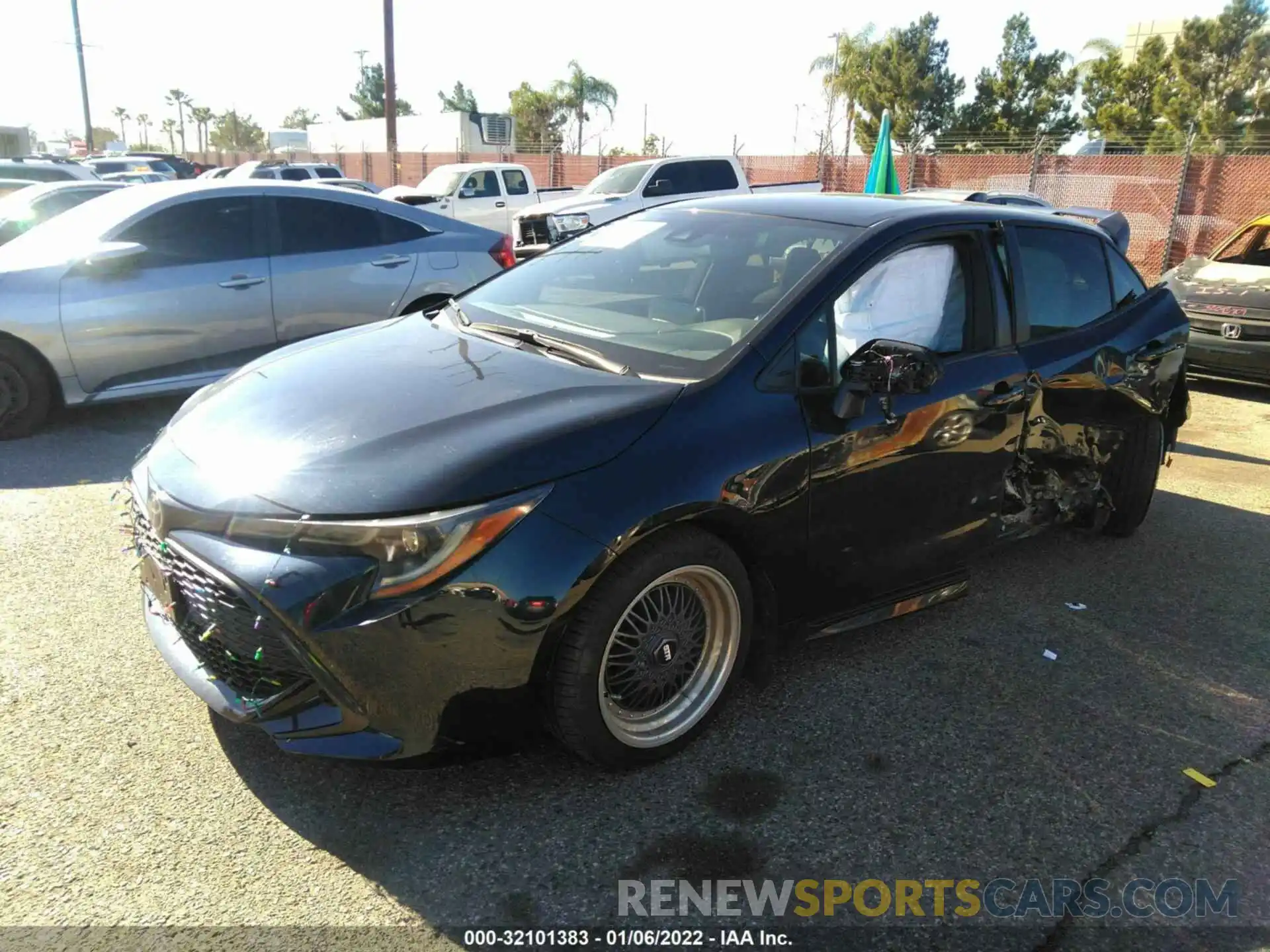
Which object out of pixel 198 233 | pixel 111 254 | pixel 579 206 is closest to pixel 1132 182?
pixel 579 206

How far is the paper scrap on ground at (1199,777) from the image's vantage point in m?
2.89

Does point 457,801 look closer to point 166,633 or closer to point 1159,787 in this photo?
point 166,633

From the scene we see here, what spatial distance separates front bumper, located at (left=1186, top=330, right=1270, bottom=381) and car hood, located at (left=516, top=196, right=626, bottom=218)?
8.72 metres

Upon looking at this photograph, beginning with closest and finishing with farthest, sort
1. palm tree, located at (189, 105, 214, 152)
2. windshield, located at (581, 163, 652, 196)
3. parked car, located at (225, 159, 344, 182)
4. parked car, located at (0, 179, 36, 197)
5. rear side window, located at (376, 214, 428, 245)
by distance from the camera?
rear side window, located at (376, 214, 428, 245)
parked car, located at (0, 179, 36, 197)
windshield, located at (581, 163, 652, 196)
parked car, located at (225, 159, 344, 182)
palm tree, located at (189, 105, 214, 152)

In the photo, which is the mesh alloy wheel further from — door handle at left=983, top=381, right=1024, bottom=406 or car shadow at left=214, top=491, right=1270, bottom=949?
door handle at left=983, top=381, right=1024, bottom=406

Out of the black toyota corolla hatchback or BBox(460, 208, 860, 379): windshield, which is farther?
BBox(460, 208, 860, 379): windshield

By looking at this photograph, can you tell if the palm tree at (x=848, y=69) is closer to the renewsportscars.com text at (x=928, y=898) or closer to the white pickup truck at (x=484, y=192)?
the white pickup truck at (x=484, y=192)

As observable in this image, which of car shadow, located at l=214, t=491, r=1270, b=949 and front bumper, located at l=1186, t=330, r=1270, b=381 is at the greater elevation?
front bumper, located at l=1186, t=330, r=1270, b=381

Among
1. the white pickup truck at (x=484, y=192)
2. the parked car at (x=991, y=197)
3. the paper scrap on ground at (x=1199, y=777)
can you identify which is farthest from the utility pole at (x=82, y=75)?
the paper scrap on ground at (x=1199, y=777)

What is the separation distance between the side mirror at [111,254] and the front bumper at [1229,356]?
8.40 meters

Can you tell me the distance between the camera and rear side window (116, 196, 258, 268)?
6066 mm

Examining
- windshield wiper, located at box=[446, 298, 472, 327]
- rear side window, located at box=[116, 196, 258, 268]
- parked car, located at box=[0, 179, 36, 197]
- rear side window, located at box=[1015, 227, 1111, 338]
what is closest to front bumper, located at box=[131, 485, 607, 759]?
windshield wiper, located at box=[446, 298, 472, 327]

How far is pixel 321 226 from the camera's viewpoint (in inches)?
263

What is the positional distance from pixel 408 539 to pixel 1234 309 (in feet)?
28.8
